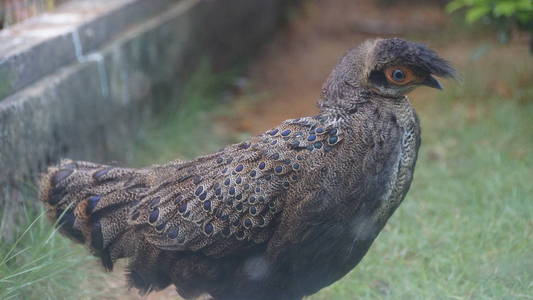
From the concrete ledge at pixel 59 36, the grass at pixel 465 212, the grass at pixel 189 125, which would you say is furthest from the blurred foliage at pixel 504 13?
the concrete ledge at pixel 59 36

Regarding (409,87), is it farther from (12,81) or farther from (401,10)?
(401,10)

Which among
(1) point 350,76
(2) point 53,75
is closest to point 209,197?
(1) point 350,76

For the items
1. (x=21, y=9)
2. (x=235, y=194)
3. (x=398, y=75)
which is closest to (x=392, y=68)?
(x=398, y=75)

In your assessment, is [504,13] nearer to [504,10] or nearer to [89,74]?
[504,10]

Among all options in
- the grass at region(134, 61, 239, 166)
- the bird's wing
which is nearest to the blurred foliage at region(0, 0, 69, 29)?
the grass at region(134, 61, 239, 166)

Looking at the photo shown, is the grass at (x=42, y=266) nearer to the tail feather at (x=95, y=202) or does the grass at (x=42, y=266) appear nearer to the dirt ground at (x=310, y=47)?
the tail feather at (x=95, y=202)

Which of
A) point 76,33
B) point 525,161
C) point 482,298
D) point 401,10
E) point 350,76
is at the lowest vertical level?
point 482,298
